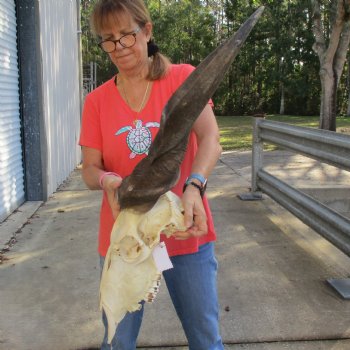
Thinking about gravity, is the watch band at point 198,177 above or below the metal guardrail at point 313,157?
above

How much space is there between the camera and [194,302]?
2.25 m

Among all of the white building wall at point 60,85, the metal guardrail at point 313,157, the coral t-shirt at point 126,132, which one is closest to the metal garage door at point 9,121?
the white building wall at point 60,85

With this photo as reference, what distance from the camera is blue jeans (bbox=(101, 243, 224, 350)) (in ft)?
7.39

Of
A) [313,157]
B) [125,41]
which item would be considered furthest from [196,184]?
[313,157]

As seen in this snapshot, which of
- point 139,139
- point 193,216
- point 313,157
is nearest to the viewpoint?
point 193,216

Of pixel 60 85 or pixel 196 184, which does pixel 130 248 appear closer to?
pixel 196 184

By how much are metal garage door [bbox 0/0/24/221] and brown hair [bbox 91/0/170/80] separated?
4.23m

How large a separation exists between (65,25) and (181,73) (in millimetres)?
7727

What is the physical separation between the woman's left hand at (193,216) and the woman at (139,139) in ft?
0.48

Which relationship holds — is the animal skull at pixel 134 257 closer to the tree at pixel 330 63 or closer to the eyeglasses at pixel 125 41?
the eyeglasses at pixel 125 41

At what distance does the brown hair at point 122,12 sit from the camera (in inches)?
83.5

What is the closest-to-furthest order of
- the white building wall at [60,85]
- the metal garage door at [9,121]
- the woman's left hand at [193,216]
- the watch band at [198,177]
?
the woman's left hand at [193,216]
the watch band at [198,177]
the metal garage door at [9,121]
the white building wall at [60,85]

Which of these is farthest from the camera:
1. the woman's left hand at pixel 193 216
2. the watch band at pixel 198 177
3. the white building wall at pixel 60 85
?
the white building wall at pixel 60 85

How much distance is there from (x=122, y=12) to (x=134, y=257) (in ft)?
3.34
